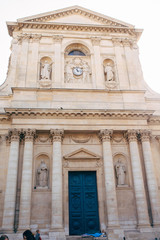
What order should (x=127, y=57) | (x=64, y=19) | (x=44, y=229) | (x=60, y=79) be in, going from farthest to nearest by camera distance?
(x=64, y=19)
(x=127, y=57)
(x=60, y=79)
(x=44, y=229)

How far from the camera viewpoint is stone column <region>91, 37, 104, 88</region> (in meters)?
17.8

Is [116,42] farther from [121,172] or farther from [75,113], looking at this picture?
[121,172]

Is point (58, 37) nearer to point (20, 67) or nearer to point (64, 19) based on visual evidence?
point (64, 19)

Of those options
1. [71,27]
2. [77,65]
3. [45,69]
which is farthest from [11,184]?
[71,27]

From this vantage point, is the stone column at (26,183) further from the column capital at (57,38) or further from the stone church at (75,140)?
the column capital at (57,38)

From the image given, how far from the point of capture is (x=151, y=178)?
14.7 metres

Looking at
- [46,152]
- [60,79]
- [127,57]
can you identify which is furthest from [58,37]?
[46,152]

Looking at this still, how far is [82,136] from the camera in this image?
16234 millimetres

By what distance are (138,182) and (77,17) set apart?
48.2ft

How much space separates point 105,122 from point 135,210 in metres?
5.73

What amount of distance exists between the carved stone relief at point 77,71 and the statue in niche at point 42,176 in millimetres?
6726

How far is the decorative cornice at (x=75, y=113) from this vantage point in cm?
1514

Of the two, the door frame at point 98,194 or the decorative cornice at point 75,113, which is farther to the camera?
the decorative cornice at point 75,113

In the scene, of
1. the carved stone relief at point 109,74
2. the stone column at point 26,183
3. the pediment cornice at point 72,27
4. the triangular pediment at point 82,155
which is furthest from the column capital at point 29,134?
the pediment cornice at point 72,27
